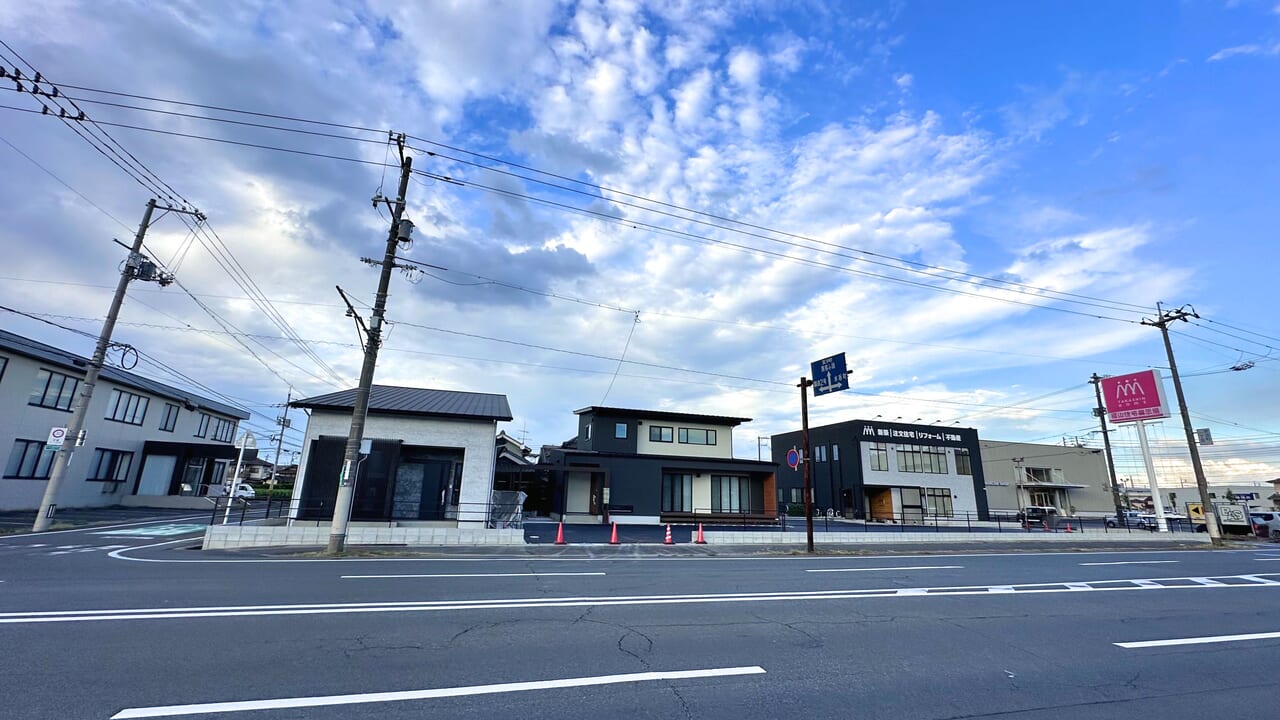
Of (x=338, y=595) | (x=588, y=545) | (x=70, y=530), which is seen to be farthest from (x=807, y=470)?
(x=70, y=530)

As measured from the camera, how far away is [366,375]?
14477 millimetres

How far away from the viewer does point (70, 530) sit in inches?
671

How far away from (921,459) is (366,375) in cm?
4172

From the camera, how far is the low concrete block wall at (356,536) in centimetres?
1439

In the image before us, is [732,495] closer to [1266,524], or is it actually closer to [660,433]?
[660,433]

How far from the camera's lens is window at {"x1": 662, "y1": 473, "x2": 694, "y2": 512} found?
1216 inches

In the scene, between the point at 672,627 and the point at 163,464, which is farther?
the point at 163,464

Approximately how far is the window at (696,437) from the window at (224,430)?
112ft

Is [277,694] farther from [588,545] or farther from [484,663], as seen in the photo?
[588,545]

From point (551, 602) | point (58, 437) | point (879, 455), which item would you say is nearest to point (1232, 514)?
point (879, 455)

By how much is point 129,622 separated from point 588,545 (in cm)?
1286

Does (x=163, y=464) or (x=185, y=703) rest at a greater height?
(x=163, y=464)

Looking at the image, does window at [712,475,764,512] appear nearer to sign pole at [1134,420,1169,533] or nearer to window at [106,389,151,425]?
sign pole at [1134,420,1169,533]

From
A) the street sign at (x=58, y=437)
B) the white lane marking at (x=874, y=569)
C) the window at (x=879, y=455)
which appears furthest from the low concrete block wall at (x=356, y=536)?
the window at (x=879, y=455)
